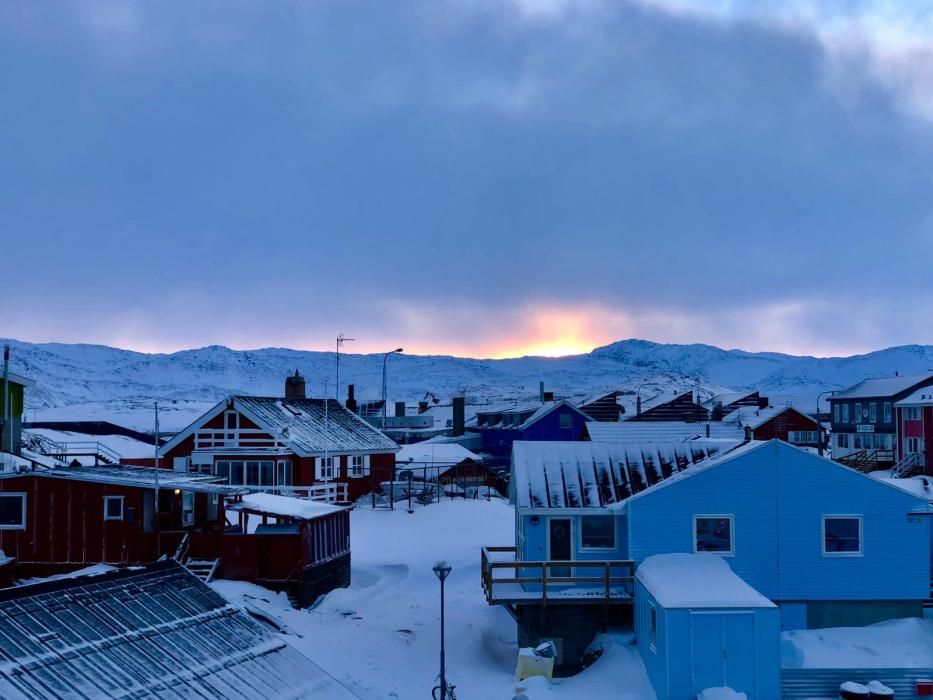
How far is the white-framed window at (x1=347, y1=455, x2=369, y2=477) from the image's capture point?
1938 inches

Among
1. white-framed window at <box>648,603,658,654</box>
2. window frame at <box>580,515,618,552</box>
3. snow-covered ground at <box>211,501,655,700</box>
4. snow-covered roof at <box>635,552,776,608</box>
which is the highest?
window frame at <box>580,515,618,552</box>

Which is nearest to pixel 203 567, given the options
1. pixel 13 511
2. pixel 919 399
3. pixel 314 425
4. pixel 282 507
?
pixel 282 507

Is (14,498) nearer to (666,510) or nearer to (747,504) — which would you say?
(666,510)

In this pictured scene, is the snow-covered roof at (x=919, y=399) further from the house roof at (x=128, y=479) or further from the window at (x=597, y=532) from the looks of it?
the house roof at (x=128, y=479)

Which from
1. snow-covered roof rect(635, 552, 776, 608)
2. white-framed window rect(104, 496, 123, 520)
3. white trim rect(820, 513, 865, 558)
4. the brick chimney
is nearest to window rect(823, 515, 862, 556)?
white trim rect(820, 513, 865, 558)

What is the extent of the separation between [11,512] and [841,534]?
23.2 metres

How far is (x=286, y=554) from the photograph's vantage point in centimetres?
2647

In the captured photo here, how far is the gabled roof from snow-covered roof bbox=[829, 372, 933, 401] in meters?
38.4

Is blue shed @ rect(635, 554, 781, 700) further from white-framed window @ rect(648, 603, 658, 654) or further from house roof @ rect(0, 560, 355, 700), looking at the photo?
house roof @ rect(0, 560, 355, 700)

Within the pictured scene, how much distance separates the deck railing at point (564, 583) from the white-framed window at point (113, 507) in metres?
10.8

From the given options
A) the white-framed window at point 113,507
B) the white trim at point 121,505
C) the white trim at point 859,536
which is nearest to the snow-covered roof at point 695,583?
the white trim at point 859,536

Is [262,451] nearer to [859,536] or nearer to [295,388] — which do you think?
[295,388]

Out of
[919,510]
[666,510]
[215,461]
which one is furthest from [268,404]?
[919,510]

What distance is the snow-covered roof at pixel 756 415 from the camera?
77250mm
